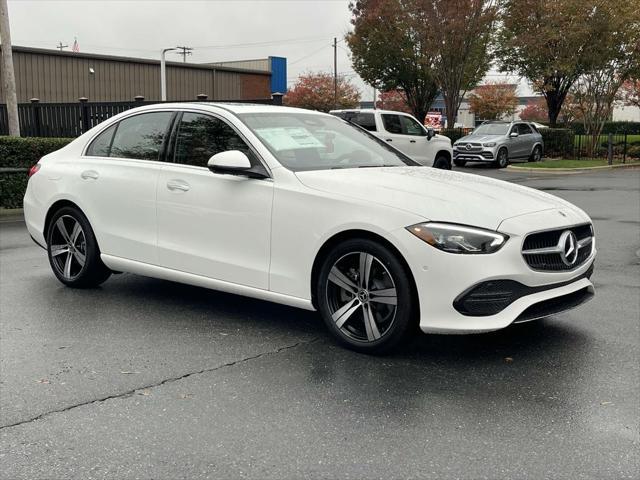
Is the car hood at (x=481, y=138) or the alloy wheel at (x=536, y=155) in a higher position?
the car hood at (x=481, y=138)

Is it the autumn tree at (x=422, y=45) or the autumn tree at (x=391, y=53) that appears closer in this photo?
the autumn tree at (x=422, y=45)

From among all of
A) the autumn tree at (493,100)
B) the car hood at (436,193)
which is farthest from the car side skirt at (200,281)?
the autumn tree at (493,100)

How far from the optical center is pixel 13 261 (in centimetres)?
820

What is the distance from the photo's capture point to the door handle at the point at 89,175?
20.7ft

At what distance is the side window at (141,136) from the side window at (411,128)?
1446 centimetres

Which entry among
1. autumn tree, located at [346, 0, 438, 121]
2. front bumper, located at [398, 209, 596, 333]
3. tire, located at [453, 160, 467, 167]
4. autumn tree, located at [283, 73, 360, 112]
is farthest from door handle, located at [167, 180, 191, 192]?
autumn tree, located at [283, 73, 360, 112]

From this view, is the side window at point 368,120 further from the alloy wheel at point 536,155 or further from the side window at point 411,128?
the alloy wheel at point 536,155

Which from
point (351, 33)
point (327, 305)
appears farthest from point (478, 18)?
point (327, 305)

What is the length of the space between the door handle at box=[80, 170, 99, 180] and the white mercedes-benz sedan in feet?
A: 0.09

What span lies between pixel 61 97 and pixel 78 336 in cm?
2810

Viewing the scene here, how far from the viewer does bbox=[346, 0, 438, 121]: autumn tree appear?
109 ft

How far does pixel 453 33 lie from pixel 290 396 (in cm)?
2691

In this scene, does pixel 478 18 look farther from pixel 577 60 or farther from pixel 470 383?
pixel 470 383

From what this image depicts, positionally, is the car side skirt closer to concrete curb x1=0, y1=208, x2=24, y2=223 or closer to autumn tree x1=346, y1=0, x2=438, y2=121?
concrete curb x1=0, y1=208, x2=24, y2=223
